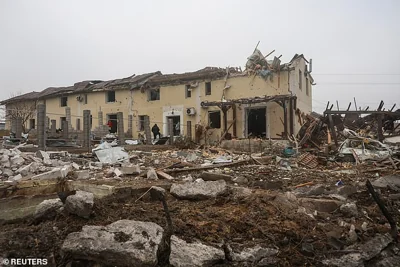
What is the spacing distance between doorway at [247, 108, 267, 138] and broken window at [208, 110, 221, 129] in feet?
7.35

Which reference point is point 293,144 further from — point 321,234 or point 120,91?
point 120,91

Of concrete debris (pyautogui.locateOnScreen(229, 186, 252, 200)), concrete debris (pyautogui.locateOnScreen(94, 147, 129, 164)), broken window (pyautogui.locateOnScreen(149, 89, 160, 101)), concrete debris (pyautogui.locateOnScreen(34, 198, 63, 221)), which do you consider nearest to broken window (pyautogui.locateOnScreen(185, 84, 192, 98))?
broken window (pyautogui.locateOnScreen(149, 89, 160, 101))

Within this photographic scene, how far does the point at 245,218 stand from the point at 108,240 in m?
1.60

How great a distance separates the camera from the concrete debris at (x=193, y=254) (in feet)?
8.73

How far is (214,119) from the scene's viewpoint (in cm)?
2277

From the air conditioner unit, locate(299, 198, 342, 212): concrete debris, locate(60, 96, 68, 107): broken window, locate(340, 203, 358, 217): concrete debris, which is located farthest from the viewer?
locate(60, 96, 68, 107): broken window

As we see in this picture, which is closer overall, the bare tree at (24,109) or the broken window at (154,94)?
the broken window at (154,94)

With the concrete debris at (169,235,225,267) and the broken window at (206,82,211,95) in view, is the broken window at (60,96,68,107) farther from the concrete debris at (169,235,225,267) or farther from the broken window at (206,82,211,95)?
the concrete debris at (169,235,225,267)

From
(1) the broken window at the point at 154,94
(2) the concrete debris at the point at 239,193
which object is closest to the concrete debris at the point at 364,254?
(2) the concrete debris at the point at 239,193

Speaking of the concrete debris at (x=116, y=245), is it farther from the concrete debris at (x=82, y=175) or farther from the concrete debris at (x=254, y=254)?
the concrete debris at (x=82, y=175)

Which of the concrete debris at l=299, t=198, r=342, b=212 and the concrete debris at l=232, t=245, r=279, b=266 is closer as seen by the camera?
the concrete debris at l=232, t=245, r=279, b=266

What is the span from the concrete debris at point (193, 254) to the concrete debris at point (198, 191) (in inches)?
57.0

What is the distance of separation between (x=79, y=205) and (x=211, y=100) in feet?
64.2

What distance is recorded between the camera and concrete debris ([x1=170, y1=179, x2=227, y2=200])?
433 cm
